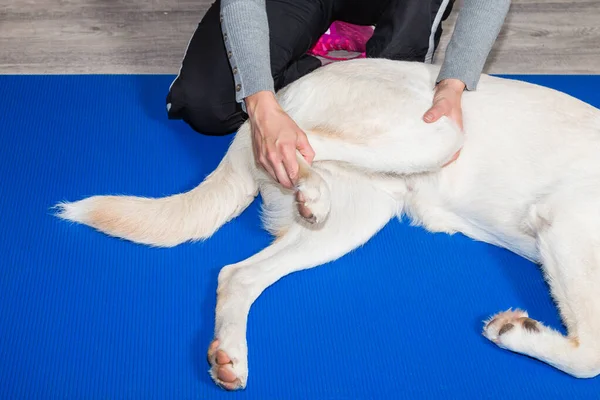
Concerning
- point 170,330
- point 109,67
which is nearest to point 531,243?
point 170,330

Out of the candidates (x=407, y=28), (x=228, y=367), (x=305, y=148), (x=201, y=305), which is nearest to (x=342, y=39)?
(x=407, y=28)

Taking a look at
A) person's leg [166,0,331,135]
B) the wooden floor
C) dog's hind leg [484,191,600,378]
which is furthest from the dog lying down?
the wooden floor

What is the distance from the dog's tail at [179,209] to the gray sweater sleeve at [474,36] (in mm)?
709

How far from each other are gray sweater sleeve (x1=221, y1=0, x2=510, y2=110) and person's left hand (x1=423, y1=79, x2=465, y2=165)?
28 mm

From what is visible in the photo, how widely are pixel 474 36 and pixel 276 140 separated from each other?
2.53ft

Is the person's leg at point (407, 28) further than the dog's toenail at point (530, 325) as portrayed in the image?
Yes

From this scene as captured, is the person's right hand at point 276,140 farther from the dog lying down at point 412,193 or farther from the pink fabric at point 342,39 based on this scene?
the pink fabric at point 342,39

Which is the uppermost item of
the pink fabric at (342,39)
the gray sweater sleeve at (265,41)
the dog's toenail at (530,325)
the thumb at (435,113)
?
the gray sweater sleeve at (265,41)

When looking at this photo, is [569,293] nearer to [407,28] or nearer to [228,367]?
[228,367]

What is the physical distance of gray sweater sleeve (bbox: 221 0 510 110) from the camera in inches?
85.6

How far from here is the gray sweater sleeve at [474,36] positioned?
88.6 inches

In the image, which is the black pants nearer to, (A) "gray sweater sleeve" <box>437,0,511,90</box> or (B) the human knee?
(B) the human knee

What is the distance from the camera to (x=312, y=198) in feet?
6.57

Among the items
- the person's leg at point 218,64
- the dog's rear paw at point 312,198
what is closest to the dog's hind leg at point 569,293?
the dog's rear paw at point 312,198
